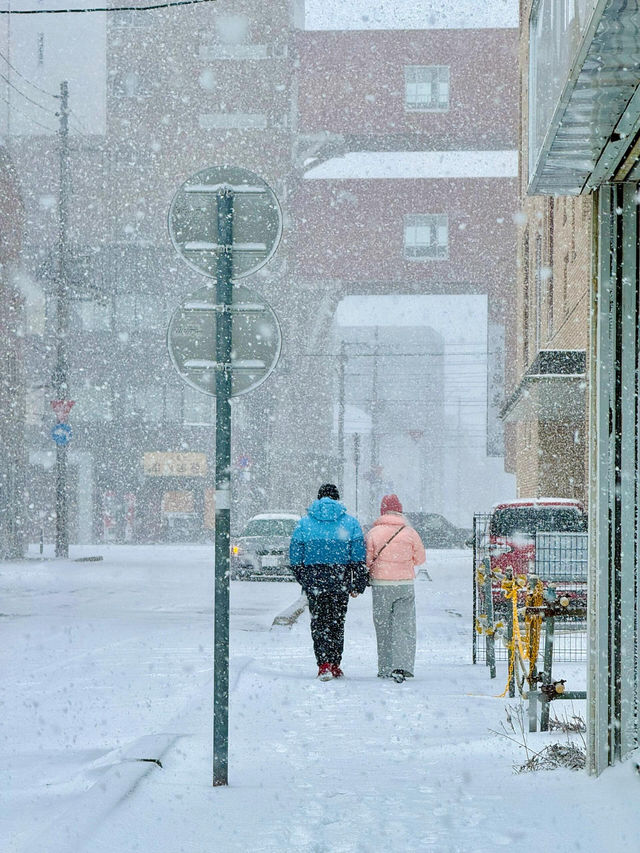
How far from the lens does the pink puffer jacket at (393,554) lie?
34.5ft

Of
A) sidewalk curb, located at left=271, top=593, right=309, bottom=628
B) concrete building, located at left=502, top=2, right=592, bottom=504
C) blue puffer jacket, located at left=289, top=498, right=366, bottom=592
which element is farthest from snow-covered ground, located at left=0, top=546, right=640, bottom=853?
concrete building, located at left=502, top=2, right=592, bottom=504

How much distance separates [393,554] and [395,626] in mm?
620

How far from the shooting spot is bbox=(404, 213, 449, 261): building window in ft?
159

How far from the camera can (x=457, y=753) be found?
7078 millimetres

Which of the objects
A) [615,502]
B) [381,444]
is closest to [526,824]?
[615,502]

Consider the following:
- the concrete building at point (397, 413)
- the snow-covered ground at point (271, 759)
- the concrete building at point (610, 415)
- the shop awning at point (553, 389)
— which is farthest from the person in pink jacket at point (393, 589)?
the concrete building at point (397, 413)

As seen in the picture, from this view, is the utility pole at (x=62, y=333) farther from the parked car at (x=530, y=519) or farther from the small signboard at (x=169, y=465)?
the small signboard at (x=169, y=465)

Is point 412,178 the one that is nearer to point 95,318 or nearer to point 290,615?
point 95,318

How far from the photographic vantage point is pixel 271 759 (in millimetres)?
6887

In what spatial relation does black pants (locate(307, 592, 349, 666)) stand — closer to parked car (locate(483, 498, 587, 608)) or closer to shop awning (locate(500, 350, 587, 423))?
parked car (locate(483, 498, 587, 608))

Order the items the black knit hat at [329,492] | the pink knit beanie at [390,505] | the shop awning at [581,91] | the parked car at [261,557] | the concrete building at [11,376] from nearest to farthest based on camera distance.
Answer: the shop awning at [581,91] → the black knit hat at [329,492] → the pink knit beanie at [390,505] → the parked car at [261,557] → the concrete building at [11,376]

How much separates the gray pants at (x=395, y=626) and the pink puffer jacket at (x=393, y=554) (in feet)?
0.37

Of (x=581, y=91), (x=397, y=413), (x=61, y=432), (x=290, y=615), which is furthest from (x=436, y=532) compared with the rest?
(x=581, y=91)

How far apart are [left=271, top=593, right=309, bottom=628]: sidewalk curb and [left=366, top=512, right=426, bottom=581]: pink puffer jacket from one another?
199 inches
